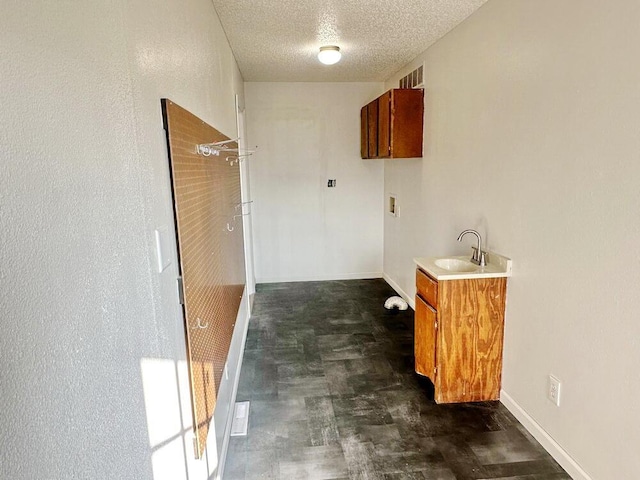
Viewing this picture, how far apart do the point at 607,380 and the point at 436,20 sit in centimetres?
244

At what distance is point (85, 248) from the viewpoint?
2.37ft

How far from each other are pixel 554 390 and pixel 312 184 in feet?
12.0

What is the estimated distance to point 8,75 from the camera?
531mm

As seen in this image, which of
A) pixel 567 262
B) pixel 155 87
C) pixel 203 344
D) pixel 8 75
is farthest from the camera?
pixel 567 262

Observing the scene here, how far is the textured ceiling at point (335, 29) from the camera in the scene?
2617 millimetres

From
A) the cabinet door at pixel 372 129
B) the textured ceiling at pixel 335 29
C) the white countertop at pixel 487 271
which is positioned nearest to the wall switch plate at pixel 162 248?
the white countertop at pixel 487 271

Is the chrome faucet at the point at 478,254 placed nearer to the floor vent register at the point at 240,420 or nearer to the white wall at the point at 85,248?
the floor vent register at the point at 240,420

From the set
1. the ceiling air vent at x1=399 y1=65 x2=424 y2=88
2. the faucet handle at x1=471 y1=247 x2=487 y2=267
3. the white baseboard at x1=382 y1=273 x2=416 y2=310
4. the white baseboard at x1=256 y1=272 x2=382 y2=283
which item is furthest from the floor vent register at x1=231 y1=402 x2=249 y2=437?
the ceiling air vent at x1=399 y1=65 x2=424 y2=88

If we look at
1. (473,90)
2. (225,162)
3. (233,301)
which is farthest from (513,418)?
(225,162)

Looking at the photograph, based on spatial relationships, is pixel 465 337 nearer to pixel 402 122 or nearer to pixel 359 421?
pixel 359 421

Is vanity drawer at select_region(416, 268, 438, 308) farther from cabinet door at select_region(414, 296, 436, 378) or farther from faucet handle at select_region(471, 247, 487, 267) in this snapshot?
faucet handle at select_region(471, 247, 487, 267)

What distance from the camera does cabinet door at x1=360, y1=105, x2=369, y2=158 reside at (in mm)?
4777

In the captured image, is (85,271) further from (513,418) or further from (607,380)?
(513,418)

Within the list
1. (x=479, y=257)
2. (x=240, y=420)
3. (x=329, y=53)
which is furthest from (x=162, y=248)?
(x=329, y=53)
